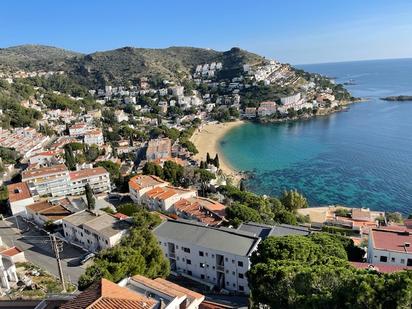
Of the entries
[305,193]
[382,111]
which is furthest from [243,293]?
[382,111]

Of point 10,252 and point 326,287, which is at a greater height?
point 326,287

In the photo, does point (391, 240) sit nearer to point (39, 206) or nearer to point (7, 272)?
point (7, 272)

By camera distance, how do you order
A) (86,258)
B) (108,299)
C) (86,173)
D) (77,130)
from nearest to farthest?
(108,299) → (86,258) → (86,173) → (77,130)

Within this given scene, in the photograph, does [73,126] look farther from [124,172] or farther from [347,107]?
[347,107]

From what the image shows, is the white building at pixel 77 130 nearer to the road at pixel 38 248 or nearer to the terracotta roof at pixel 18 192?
the terracotta roof at pixel 18 192

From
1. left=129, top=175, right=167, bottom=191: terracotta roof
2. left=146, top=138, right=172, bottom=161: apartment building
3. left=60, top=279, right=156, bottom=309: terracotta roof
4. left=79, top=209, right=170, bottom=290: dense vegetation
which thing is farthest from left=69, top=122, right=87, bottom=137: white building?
left=60, top=279, right=156, bottom=309: terracotta roof

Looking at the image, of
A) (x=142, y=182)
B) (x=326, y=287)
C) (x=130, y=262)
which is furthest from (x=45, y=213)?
(x=326, y=287)

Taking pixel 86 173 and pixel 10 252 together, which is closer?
pixel 10 252
